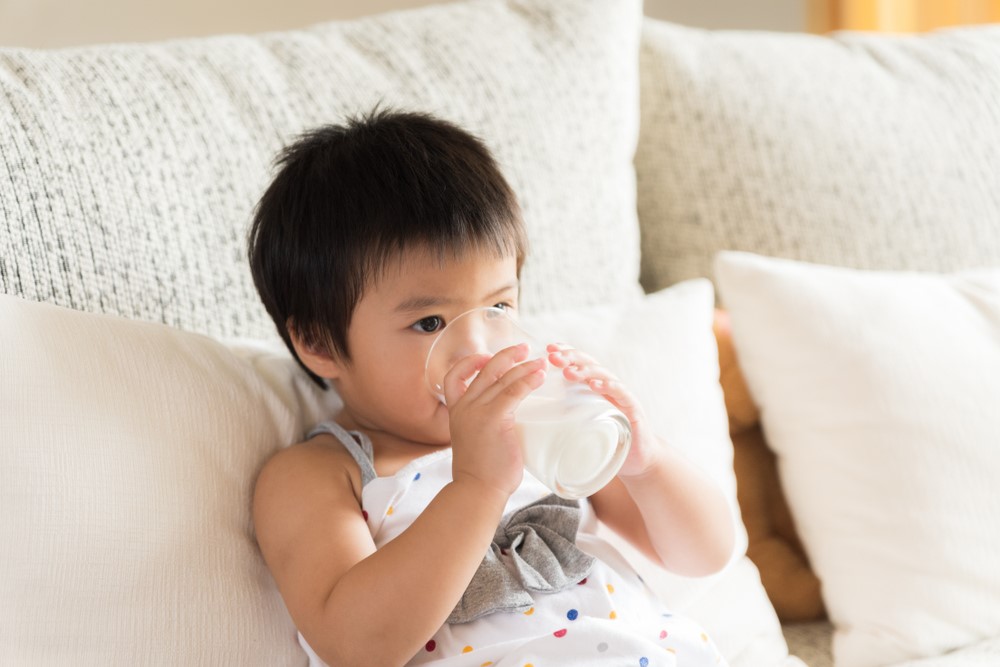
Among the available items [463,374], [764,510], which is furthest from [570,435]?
[764,510]

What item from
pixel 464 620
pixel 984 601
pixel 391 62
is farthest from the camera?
pixel 391 62

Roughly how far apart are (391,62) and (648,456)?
0.66 m

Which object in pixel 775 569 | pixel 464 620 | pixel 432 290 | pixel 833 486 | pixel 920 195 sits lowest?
pixel 775 569

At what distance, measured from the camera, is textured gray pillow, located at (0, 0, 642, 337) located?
1.05m

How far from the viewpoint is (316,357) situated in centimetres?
107

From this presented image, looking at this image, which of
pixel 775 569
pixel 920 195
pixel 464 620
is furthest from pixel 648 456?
pixel 920 195

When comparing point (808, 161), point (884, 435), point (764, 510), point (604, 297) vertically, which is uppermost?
point (808, 161)

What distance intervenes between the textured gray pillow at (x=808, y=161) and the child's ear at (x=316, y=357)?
0.67m

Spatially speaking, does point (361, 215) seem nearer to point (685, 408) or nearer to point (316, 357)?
point (316, 357)

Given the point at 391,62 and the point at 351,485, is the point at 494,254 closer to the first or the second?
the point at 351,485

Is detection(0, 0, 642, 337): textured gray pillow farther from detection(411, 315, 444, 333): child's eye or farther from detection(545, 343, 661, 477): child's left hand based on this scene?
detection(545, 343, 661, 477): child's left hand

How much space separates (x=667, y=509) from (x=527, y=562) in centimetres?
16

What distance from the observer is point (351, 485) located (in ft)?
3.34

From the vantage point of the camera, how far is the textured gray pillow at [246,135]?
1.05m
